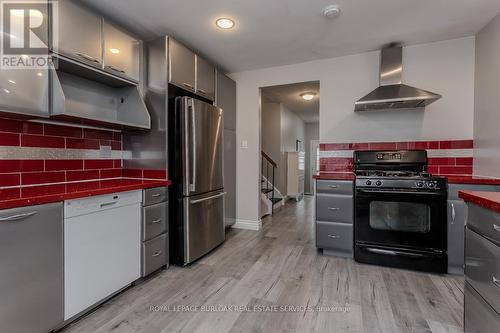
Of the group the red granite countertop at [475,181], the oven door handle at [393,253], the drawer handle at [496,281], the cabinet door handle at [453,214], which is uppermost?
the red granite countertop at [475,181]

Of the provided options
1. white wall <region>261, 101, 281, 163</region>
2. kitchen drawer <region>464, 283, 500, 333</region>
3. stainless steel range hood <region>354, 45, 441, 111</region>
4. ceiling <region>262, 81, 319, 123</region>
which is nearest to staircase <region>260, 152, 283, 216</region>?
white wall <region>261, 101, 281, 163</region>

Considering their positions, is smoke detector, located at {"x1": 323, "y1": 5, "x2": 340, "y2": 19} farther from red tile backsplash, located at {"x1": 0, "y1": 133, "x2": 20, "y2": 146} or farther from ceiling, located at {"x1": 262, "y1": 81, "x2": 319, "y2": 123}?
red tile backsplash, located at {"x1": 0, "y1": 133, "x2": 20, "y2": 146}

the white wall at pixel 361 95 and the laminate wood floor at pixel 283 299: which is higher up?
the white wall at pixel 361 95

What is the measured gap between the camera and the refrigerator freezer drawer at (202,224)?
2.39 m

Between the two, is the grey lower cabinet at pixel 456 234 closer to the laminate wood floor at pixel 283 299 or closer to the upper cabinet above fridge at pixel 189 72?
the laminate wood floor at pixel 283 299

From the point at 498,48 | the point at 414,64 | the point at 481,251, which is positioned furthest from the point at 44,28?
the point at 498,48

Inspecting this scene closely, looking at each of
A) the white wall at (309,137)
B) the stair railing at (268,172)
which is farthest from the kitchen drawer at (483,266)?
the white wall at (309,137)

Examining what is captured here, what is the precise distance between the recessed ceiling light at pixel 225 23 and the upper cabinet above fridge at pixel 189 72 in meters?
0.46

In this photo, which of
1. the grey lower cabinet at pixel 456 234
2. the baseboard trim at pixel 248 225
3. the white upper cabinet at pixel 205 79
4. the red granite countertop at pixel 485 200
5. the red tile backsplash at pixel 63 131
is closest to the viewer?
the red granite countertop at pixel 485 200

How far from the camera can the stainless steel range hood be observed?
247 cm

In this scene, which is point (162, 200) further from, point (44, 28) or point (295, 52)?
point (295, 52)

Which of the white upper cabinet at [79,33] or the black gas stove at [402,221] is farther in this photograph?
the black gas stove at [402,221]

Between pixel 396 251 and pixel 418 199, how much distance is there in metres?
0.54

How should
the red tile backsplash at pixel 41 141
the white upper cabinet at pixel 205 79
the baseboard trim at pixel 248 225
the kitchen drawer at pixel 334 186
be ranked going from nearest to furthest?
the red tile backsplash at pixel 41 141
the kitchen drawer at pixel 334 186
the white upper cabinet at pixel 205 79
the baseboard trim at pixel 248 225
